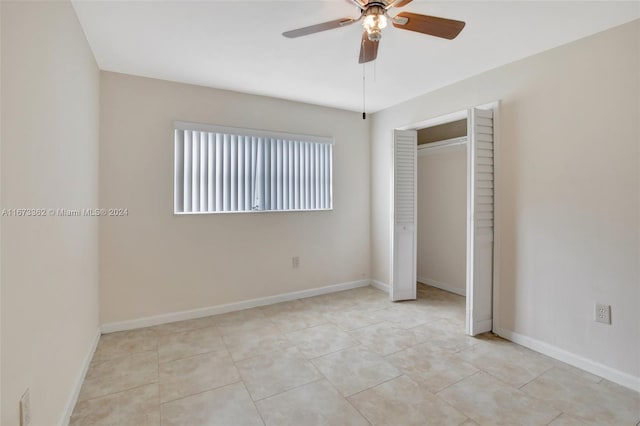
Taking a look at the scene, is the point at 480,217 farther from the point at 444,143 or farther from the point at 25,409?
the point at 25,409

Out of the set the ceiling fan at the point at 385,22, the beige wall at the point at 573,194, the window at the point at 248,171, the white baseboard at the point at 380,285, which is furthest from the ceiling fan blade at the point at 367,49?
the white baseboard at the point at 380,285

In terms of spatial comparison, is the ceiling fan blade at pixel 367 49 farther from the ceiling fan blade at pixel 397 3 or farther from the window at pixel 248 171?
the window at pixel 248 171

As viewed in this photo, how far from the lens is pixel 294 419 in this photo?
70.5 inches

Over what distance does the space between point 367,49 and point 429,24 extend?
0.44 meters

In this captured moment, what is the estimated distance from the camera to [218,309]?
346 cm

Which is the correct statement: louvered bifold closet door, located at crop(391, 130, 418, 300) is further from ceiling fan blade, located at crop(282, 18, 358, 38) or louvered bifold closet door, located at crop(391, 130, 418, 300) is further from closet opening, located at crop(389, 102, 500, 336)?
ceiling fan blade, located at crop(282, 18, 358, 38)

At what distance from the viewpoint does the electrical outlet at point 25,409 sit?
4.04 ft

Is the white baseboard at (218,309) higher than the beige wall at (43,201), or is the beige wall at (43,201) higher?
the beige wall at (43,201)

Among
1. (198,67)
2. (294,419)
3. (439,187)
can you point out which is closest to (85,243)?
(198,67)

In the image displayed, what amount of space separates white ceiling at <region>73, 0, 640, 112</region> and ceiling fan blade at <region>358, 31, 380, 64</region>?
0.73 ft

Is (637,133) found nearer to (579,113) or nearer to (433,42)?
(579,113)

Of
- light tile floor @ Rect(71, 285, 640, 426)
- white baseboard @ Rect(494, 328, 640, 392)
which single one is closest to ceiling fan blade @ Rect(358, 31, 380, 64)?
light tile floor @ Rect(71, 285, 640, 426)

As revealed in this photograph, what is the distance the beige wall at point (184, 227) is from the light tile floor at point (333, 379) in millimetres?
453

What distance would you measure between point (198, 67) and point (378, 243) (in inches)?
123
